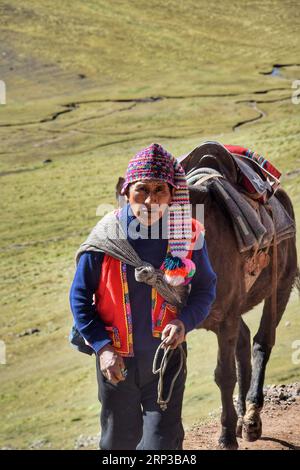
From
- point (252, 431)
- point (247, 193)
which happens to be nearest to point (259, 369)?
point (252, 431)

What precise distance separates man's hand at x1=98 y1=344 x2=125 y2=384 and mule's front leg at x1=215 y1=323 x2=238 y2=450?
8.01 feet

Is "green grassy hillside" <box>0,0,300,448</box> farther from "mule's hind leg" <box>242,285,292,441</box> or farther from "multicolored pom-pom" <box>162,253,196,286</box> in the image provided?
"multicolored pom-pom" <box>162,253,196,286</box>

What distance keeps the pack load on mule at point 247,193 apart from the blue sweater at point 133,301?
2.05m

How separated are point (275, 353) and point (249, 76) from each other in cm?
5158

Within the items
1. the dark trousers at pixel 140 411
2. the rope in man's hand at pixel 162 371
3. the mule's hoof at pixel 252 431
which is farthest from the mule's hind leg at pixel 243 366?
the rope in man's hand at pixel 162 371

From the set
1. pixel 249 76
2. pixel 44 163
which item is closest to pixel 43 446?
pixel 44 163

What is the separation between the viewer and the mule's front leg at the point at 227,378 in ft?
24.5

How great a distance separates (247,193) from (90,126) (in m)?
40.8

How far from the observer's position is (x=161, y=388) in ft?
16.8

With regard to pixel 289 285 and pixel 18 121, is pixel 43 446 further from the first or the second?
pixel 18 121

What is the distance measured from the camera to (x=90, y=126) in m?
48.3

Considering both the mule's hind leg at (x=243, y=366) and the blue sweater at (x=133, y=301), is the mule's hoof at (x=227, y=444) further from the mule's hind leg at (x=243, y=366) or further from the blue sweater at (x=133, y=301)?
the blue sweater at (x=133, y=301)

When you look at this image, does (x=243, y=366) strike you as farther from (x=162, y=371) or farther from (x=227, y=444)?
(x=162, y=371)

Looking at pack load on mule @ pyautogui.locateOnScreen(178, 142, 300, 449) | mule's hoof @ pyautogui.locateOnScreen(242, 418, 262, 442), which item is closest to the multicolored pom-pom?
pack load on mule @ pyautogui.locateOnScreen(178, 142, 300, 449)
